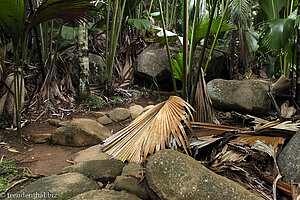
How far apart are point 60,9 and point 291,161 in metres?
1.84

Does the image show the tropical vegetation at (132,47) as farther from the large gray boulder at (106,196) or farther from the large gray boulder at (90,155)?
the large gray boulder at (90,155)

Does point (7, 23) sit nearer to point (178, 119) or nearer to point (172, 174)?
point (178, 119)

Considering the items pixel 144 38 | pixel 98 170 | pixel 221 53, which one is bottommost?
pixel 98 170

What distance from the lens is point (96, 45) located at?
4355 millimetres

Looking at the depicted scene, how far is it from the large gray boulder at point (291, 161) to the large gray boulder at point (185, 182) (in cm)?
28

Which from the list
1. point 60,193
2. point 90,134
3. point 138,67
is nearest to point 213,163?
point 60,193

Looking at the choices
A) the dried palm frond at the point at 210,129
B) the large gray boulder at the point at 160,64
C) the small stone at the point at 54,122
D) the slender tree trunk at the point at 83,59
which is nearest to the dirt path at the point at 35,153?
the small stone at the point at 54,122

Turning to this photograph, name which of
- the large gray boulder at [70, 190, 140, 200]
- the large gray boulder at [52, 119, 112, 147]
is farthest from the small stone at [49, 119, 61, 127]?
the large gray boulder at [70, 190, 140, 200]

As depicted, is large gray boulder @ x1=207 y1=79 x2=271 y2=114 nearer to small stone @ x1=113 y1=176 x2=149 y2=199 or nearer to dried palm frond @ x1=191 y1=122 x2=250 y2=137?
dried palm frond @ x1=191 y1=122 x2=250 y2=137

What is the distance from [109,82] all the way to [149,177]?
2.63 metres

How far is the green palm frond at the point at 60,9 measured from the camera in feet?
5.40

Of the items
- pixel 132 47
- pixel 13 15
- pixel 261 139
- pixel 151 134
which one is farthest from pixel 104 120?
pixel 132 47

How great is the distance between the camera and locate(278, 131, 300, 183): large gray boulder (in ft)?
3.40

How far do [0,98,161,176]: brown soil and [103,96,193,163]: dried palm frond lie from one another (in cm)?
52
